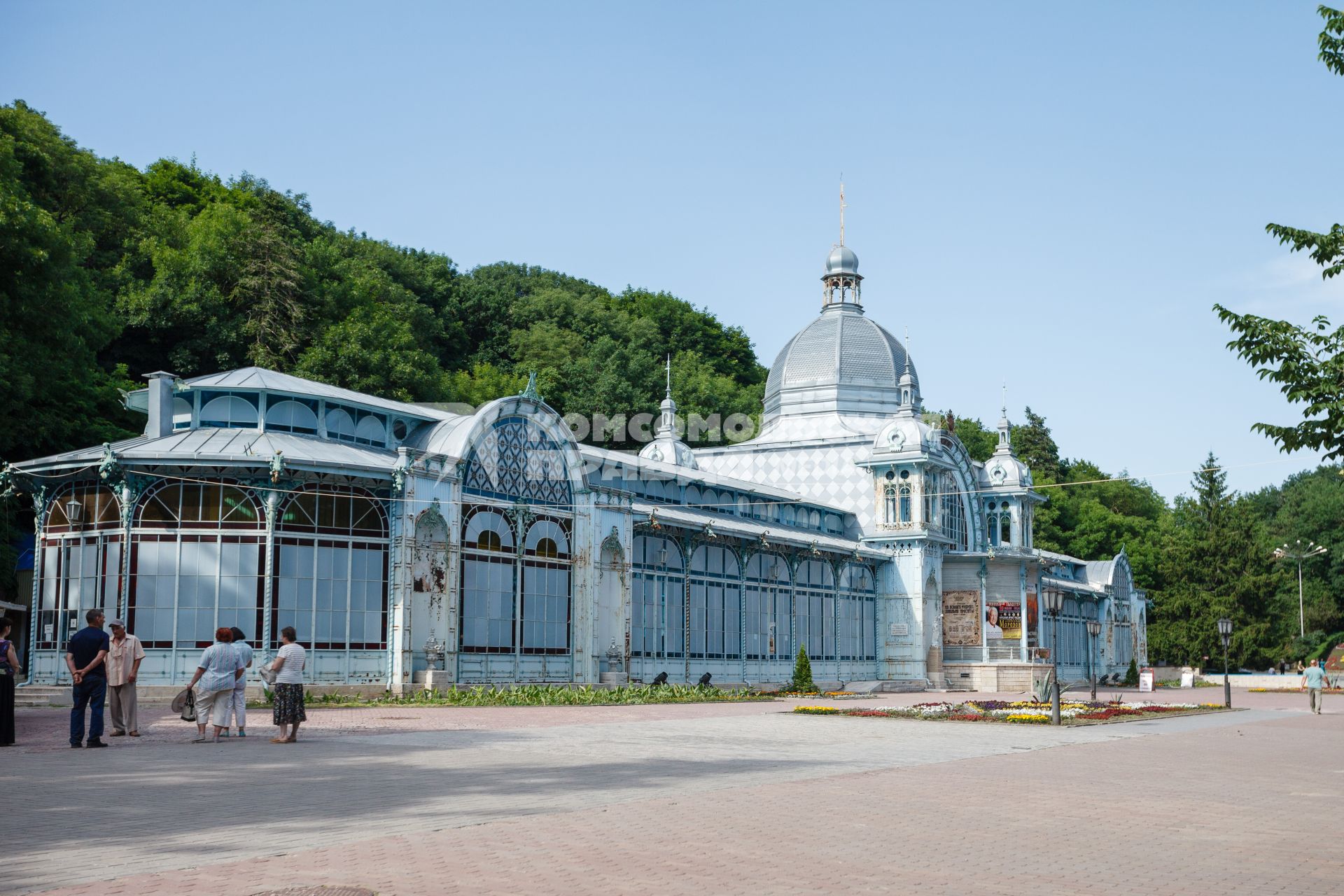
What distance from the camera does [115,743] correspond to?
18703 millimetres

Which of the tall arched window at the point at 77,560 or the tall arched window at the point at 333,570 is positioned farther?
the tall arched window at the point at 333,570

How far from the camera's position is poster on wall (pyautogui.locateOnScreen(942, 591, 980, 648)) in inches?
2247

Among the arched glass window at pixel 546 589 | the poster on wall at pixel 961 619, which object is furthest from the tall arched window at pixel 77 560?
the poster on wall at pixel 961 619

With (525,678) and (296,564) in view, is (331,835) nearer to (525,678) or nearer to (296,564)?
(296,564)

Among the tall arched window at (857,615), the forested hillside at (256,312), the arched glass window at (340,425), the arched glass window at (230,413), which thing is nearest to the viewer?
the arched glass window at (230,413)

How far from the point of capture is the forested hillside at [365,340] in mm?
38438

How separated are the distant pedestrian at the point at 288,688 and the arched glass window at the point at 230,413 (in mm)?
13999

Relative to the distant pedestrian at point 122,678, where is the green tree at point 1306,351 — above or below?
above

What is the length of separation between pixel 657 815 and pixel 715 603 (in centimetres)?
3296

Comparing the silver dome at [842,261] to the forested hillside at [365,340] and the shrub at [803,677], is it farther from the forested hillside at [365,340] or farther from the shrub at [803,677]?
the shrub at [803,677]

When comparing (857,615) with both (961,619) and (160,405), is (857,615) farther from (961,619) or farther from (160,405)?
(160,405)

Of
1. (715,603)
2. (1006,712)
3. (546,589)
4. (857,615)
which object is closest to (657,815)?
(1006,712)

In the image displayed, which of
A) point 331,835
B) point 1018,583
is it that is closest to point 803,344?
point 1018,583

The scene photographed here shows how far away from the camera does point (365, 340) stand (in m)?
56.0
